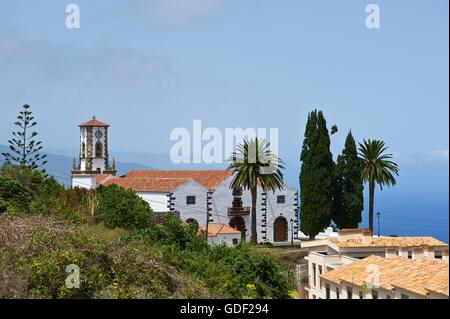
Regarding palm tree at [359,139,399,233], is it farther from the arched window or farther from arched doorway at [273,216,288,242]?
the arched window

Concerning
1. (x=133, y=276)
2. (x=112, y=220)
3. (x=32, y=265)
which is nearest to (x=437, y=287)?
(x=133, y=276)

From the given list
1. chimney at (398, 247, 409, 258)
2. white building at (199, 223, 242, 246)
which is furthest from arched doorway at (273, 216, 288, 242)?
chimney at (398, 247, 409, 258)

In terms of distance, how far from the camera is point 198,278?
19.8 metres

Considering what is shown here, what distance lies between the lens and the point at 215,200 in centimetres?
6253

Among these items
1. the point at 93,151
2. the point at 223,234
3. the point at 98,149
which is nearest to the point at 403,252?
the point at 223,234

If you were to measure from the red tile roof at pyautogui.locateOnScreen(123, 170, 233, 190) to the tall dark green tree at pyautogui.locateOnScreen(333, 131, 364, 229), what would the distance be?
10201 millimetres

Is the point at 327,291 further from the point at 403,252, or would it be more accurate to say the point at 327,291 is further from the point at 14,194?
the point at 14,194

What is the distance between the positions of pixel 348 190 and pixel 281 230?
948 centimetres

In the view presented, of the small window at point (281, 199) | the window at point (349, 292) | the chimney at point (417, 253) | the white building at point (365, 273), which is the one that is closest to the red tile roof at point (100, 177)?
the small window at point (281, 199)

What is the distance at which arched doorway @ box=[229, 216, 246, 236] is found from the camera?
63.2 metres

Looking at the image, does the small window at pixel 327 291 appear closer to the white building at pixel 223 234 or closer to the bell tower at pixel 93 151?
Answer: the white building at pixel 223 234

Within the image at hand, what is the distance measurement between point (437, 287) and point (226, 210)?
166ft

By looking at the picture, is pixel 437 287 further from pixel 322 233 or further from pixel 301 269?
pixel 322 233
